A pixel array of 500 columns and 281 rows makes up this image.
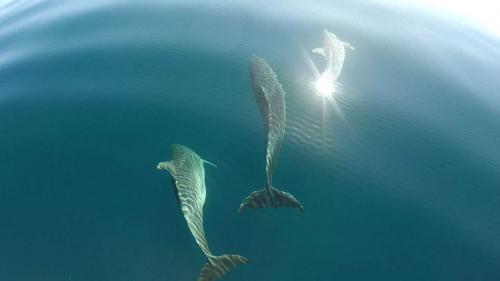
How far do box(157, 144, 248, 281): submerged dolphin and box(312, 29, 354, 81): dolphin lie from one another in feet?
25.1

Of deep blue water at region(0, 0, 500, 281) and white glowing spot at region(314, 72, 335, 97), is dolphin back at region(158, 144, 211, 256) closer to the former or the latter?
deep blue water at region(0, 0, 500, 281)

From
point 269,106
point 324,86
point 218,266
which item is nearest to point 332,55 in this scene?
point 324,86

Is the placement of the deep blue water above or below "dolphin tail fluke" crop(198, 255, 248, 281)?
above

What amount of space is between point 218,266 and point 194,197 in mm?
2152

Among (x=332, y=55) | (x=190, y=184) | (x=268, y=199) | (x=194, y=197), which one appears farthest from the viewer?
(x=332, y=55)

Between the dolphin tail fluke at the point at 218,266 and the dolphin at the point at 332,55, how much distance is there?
9.79 m

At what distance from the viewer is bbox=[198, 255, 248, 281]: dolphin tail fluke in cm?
837

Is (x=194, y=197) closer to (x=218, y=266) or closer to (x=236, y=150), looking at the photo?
(x=218, y=266)

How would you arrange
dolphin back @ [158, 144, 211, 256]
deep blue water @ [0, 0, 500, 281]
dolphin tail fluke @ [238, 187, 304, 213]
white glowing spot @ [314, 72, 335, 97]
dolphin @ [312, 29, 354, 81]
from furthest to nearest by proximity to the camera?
dolphin @ [312, 29, 354, 81] → white glowing spot @ [314, 72, 335, 97] → dolphin tail fluke @ [238, 187, 304, 213] → deep blue water @ [0, 0, 500, 281] → dolphin back @ [158, 144, 211, 256]

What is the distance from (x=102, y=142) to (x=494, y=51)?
70.3ft

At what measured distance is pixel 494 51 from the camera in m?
19.2

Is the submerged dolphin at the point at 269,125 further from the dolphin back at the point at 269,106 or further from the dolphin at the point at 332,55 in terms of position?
the dolphin at the point at 332,55

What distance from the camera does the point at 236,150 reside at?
12273 mm

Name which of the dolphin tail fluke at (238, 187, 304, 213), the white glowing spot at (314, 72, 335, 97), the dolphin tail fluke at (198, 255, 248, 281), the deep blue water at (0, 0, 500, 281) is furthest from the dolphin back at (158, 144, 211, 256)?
the white glowing spot at (314, 72, 335, 97)
